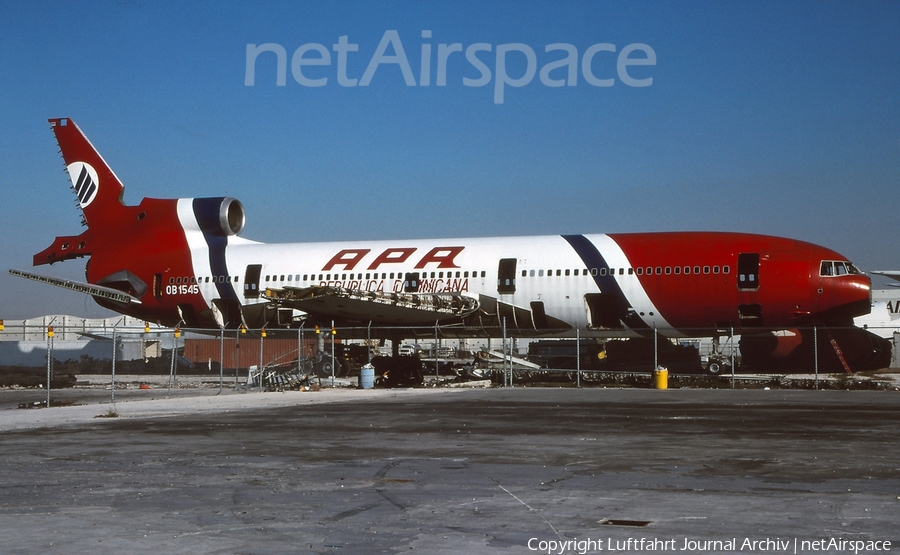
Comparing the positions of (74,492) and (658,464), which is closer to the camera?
(74,492)

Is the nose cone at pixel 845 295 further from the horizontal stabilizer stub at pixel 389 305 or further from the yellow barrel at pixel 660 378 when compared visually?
the horizontal stabilizer stub at pixel 389 305

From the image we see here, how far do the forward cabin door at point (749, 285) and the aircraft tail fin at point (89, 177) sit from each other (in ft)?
85.8

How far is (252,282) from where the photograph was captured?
3878cm

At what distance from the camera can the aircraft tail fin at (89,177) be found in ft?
144

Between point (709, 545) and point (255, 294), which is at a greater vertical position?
point (255, 294)

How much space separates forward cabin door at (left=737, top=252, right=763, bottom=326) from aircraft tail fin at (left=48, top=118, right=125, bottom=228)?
2617cm

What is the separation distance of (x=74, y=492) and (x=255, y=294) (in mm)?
29207

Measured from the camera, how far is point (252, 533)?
766cm

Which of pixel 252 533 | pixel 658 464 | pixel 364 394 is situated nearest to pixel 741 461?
pixel 658 464

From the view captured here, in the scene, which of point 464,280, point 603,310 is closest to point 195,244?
point 464,280

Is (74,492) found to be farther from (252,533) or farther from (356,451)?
(356,451)

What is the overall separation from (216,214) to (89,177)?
7.96 meters

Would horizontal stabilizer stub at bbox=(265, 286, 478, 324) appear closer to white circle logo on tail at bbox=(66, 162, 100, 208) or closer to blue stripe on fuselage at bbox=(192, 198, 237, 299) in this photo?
blue stripe on fuselage at bbox=(192, 198, 237, 299)

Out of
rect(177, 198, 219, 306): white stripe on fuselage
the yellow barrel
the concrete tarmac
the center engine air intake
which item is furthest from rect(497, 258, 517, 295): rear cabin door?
the concrete tarmac
